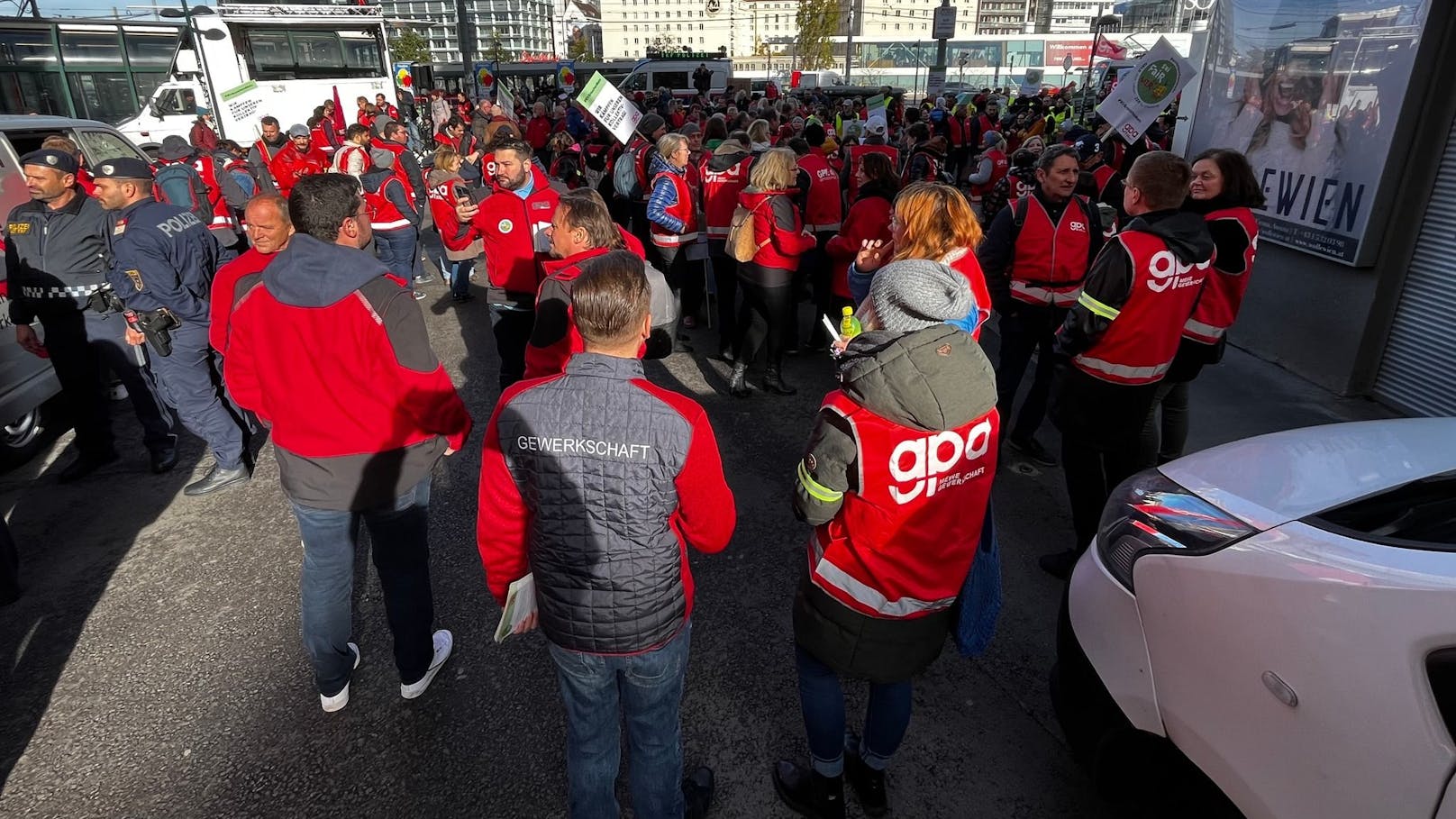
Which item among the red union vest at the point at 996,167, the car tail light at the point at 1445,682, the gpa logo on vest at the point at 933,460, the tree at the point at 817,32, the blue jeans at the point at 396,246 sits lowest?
the blue jeans at the point at 396,246

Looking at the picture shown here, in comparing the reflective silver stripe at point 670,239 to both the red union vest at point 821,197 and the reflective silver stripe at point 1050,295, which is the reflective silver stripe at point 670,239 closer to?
the red union vest at point 821,197

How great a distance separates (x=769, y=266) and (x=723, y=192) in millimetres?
1380

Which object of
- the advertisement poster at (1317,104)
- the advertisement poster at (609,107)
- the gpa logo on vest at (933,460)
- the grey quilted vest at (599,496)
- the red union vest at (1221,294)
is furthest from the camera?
the advertisement poster at (609,107)

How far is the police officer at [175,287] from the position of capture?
4508 mm

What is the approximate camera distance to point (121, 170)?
452cm

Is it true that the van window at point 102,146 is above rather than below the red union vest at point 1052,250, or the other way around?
above

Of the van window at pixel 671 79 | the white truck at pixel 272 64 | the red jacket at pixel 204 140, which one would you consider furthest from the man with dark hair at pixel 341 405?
the van window at pixel 671 79

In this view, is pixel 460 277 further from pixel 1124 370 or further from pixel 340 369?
pixel 1124 370

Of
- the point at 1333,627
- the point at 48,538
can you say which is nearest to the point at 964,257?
the point at 1333,627

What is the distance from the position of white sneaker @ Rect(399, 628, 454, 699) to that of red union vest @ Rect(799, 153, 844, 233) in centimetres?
493

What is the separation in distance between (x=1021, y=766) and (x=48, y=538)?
5194mm

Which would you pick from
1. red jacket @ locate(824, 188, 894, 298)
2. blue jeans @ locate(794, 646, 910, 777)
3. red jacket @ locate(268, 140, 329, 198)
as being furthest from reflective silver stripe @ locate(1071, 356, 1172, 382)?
red jacket @ locate(268, 140, 329, 198)

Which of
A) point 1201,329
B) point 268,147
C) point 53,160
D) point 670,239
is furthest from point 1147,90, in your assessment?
point 268,147

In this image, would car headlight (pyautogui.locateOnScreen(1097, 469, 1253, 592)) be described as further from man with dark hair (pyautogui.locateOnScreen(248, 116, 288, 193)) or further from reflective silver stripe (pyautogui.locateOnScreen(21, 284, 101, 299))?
man with dark hair (pyautogui.locateOnScreen(248, 116, 288, 193))
